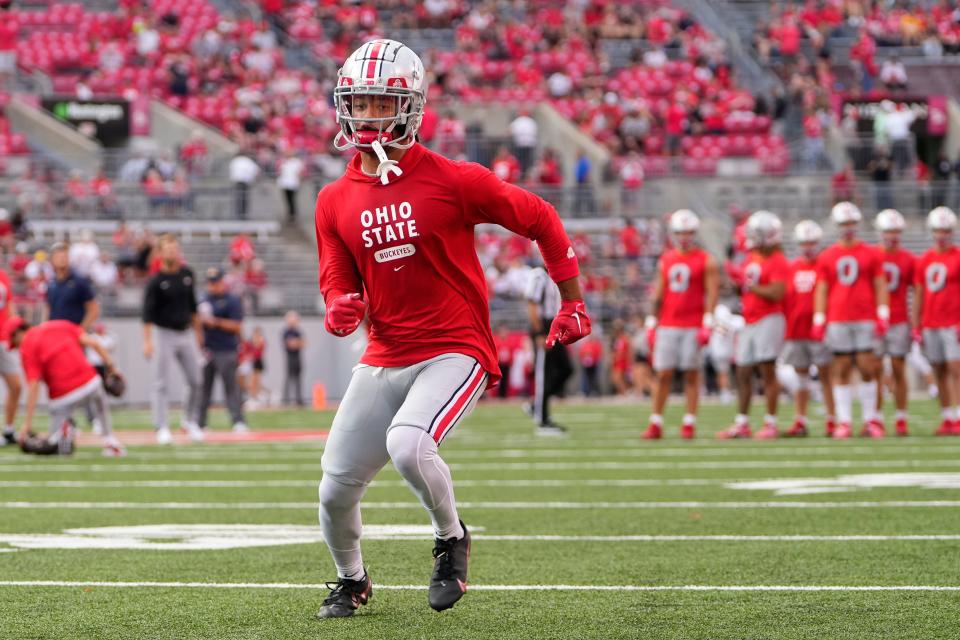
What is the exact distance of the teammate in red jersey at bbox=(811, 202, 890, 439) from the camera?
15.8 metres

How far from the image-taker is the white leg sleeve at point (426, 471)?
5.83 metres

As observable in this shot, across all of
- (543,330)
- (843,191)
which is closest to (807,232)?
(543,330)

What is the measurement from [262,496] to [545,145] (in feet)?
78.5

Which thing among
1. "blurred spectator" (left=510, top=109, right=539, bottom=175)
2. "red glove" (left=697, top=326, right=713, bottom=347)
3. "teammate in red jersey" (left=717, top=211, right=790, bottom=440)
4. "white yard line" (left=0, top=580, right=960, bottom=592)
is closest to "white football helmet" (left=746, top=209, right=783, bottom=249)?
"teammate in red jersey" (left=717, top=211, right=790, bottom=440)

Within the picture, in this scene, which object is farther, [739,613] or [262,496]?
[262,496]

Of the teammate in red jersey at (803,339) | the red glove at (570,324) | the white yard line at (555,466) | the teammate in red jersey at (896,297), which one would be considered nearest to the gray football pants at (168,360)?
the white yard line at (555,466)

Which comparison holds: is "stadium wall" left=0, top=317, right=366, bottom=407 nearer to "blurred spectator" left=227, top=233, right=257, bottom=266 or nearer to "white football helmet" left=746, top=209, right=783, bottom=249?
"blurred spectator" left=227, top=233, right=257, bottom=266

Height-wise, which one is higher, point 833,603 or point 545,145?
point 545,145

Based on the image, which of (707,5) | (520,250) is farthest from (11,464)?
(707,5)

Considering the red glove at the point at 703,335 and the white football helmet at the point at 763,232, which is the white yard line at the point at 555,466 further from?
the white football helmet at the point at 763,232

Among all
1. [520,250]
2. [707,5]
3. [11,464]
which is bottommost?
[11,464]

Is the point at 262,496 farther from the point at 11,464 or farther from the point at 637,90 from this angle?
the point at 637,90

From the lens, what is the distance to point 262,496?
426 inches

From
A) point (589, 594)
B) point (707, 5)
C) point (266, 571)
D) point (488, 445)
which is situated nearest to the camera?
point (589, 594)
